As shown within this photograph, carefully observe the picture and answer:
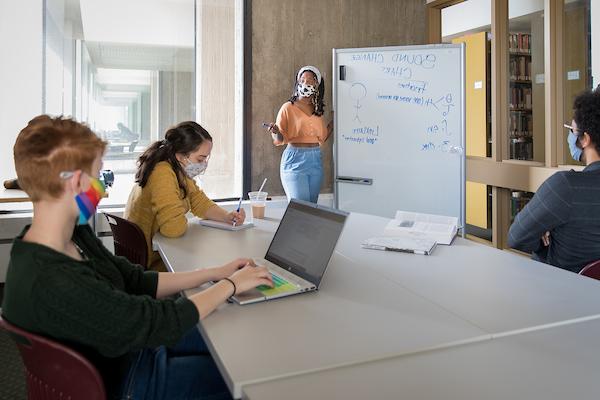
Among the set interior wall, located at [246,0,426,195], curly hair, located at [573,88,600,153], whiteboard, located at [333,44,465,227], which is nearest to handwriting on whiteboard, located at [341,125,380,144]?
whiteboard, located at [333,44,465,227]

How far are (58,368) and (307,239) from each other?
84 centimetres

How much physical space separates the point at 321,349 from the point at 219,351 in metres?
0.22

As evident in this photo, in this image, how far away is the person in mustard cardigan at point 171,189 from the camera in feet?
7.70

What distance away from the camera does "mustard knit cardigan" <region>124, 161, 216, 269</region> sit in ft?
7.65

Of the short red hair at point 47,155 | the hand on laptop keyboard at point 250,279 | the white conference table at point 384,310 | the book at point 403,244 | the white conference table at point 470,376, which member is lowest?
the white conference table at point 470,376

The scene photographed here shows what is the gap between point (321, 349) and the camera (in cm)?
118

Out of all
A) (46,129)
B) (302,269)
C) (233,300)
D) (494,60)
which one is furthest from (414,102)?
(46,129)

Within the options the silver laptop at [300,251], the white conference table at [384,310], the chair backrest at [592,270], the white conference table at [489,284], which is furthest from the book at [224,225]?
the chair backrest at [592,270]

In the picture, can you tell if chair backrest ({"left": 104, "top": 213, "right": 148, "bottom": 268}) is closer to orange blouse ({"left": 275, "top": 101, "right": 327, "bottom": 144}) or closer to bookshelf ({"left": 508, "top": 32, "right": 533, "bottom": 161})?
orange blouse ({"left": 275, "top": 101, "right": 327, "bottom": 144})

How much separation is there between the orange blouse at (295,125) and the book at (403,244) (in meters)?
A: 2.14

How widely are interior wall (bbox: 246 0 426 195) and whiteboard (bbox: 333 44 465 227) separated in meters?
0.32

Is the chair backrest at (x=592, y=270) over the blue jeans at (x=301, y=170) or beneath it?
beneath

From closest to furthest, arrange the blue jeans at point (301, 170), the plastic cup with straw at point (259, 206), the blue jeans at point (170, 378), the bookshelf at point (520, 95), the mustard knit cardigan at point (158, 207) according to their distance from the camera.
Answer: the blue jeans at point (170, 378) < the mustard knit cardigan at point (158, 207) < the plastic cup with straw at point (259, 206) < the blue jeans at point (301, 170) < the bookshelf at point (520, 95)

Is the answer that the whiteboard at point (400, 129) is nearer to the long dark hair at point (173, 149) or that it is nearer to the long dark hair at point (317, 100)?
the long dark hair at point (317, 100)
